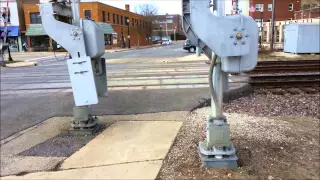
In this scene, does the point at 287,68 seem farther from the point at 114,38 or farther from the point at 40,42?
the point at 40,42

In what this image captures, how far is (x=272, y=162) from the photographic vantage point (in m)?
4.06

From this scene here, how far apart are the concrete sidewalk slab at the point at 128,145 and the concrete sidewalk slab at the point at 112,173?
6.0 inches

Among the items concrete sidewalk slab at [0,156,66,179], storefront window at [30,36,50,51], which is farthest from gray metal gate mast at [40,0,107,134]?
storefront window at [30,36,50,51]

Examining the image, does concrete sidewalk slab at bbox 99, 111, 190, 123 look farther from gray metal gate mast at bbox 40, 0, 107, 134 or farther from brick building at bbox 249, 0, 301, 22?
brick building at bbox 249, 0, 301, 22

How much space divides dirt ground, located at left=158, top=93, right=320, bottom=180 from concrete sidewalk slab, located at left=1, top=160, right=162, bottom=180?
161 mm

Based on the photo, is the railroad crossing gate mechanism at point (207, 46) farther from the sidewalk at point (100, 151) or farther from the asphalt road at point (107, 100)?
the asphalt road at point (107, 100)

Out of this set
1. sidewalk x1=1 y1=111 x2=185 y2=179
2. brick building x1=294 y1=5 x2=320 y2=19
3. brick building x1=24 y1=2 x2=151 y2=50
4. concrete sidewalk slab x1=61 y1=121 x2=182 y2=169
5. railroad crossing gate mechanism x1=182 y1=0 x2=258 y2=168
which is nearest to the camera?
railroad crossing gate mechanism x1=182 y1=0 x2=258 y2=168

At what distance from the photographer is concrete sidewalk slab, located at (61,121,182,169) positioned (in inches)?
169

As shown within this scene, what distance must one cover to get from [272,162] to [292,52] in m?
21.5

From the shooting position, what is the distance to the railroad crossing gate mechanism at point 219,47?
328cm

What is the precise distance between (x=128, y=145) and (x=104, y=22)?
162 feet

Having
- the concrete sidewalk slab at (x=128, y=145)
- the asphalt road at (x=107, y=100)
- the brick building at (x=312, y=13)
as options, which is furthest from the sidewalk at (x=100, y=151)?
the brick building at (x=312, y=13)

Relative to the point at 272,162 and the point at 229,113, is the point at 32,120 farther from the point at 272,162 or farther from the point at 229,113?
the point at 272,162

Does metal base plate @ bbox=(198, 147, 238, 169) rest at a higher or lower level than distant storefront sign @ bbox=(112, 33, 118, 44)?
lower
